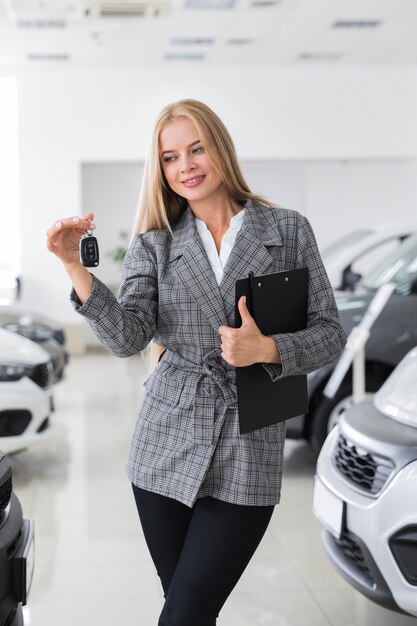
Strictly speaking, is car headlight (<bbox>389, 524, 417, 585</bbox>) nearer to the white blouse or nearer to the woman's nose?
the white blouse

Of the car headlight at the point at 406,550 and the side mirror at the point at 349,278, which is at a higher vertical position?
the side mirror at the point at 349,278

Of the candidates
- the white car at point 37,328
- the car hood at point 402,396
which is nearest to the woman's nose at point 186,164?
the car hood at point 402,396

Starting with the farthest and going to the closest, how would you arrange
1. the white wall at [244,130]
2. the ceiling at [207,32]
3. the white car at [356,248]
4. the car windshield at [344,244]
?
1. the white wall at [244,130]
2. the ceiling at [207,32]
3. the car windshield at [344,244]
4. the white car at [356,248]

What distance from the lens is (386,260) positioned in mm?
5953

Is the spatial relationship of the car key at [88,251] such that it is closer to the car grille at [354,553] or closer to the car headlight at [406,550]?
the car headlight at [406,550]

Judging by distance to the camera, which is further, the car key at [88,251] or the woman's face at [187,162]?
the woman's face at [187,162]

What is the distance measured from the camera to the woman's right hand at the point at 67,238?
184 cm

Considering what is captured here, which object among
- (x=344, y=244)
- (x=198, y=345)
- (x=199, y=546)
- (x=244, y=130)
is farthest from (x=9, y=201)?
(x=199, y=546)

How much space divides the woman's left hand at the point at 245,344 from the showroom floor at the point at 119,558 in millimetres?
434

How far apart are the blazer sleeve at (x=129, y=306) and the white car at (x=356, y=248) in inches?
176

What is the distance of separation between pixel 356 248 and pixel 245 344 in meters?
4.90

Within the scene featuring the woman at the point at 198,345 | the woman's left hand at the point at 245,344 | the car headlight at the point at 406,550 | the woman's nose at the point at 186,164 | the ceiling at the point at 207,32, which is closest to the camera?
the woman's left hand at the point at 245,344

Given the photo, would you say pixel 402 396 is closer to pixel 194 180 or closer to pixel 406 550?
pixel 406 550

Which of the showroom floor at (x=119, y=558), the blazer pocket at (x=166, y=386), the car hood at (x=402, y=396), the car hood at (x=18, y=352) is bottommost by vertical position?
the showroom floor at (x=119, y=558)
